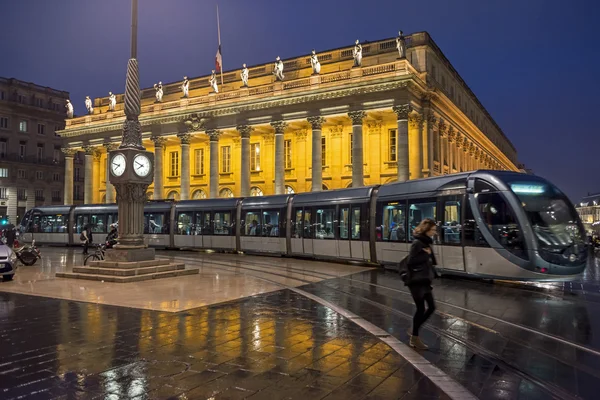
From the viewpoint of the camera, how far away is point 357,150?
37.5 m

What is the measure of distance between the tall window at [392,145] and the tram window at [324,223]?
72.7 ft

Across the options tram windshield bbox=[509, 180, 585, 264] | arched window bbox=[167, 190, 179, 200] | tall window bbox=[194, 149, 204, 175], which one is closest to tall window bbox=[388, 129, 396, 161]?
tall window bbox=[194, 149, 204, 175]

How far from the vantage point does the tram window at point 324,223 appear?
2062 centimetres

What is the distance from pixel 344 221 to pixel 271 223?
5.31 metres

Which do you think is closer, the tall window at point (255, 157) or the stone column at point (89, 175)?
the tall window at point (255, 157)

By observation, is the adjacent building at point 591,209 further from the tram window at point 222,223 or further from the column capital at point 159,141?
the tram window at point 222,223

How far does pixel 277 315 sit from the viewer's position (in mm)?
8852

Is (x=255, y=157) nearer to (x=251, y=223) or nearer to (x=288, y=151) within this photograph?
(x=288, y=151)

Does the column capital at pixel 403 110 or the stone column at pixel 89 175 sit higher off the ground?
the column capital at pixel 403 110

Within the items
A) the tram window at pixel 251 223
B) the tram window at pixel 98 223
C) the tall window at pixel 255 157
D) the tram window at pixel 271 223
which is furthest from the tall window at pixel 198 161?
the tram window at pixel 271 223

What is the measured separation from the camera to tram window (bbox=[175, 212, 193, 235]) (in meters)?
28.4

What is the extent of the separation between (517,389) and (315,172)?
34461 millimetres

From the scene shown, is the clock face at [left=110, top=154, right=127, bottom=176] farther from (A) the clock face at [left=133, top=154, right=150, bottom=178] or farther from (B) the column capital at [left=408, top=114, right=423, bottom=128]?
(B) the column capital at [left=408, top=114, right=423, bottom=128]

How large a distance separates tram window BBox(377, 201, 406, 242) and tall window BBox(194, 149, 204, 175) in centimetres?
3820
